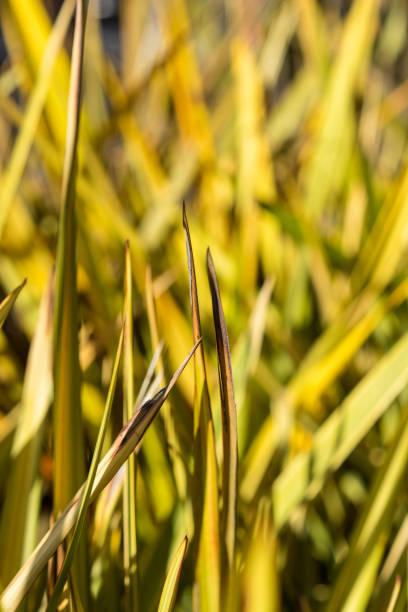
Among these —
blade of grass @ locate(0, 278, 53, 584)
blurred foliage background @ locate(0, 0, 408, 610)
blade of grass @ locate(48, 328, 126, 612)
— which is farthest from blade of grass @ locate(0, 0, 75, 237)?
blade of grass @ locate(48, 328, 126, 612)

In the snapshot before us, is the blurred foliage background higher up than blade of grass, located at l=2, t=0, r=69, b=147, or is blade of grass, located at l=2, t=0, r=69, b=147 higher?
blade of grass, located at l=2, t=0, r=69, b=147

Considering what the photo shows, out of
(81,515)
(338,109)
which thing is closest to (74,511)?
(81,515)

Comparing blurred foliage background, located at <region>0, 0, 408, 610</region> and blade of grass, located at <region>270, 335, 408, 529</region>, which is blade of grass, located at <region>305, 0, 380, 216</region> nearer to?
blurred foliage background, located at <region>0, 0, 408, 610</region>

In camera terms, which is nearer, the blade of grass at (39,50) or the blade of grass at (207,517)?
the blade of grass at (207,517)

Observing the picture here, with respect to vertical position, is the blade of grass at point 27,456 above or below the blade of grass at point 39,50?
below

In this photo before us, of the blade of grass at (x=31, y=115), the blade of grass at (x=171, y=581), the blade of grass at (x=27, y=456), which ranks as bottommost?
the blade of grass at (x=171, y=581)

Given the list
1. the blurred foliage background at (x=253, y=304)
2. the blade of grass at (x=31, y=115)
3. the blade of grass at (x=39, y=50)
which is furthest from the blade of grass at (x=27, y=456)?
the blade of grass at (x=39, y=50)

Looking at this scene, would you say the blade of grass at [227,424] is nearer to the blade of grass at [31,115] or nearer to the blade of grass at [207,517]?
the blade of grass at [207,517]
